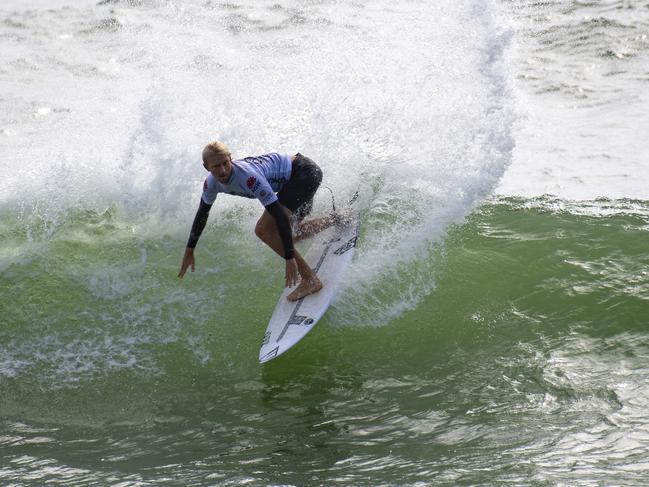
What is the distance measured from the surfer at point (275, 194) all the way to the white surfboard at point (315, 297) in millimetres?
113

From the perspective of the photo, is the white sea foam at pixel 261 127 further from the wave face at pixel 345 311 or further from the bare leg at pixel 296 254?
the bare leg at pixel 296 254

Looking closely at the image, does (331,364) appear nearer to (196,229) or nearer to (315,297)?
(315,297)

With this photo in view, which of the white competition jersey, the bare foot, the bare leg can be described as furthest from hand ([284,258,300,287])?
the bare foot

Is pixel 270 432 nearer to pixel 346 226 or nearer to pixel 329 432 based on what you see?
pixel 329 432

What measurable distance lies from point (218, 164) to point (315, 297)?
6.09ft

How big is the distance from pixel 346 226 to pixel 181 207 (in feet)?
8.32

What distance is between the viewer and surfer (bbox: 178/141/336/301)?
656cm

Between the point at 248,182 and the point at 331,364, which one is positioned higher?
the point at 248,182

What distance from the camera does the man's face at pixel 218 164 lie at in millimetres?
6293

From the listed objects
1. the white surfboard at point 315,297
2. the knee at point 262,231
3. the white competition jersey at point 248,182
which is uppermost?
the white competition jersey at point 248,182

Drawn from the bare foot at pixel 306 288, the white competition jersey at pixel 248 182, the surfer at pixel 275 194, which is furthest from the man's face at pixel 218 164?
the bare foot at pixel 306 288

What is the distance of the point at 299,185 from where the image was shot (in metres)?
7.42

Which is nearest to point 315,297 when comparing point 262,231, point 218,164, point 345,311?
point 345,311

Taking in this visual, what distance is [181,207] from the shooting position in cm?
980
